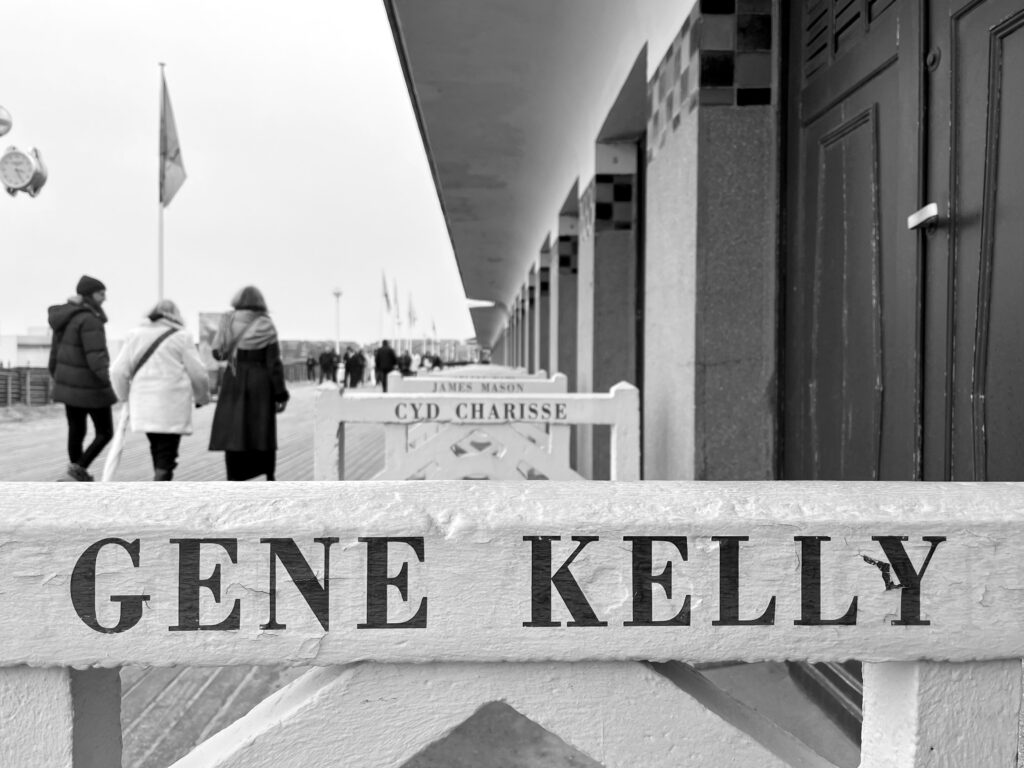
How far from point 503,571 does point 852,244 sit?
6.76 feet

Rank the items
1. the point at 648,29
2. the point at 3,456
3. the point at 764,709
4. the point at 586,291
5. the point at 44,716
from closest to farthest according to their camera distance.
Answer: the point at 44,716, the point at 764,709, the point at 648,29, the point at 586,291, the point at 3,456

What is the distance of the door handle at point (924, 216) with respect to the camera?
1.93 meters

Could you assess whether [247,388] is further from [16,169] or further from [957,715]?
[16,169]

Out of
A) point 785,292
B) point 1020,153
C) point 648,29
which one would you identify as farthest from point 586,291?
point 1020,153

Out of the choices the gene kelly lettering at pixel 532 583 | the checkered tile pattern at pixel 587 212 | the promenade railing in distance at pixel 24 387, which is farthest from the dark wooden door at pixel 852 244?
the promenade railing in distance at pixel 24 387

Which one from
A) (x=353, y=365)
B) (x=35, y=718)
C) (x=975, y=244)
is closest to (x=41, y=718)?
(x=35, y=718)

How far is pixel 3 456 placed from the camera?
8914 mm

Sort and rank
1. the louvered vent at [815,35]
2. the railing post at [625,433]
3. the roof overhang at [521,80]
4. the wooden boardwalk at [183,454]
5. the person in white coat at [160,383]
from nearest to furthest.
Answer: the louvered vent at [815,35] < the railing post at [625,433] < the roof overhang at [521,80] < the person in white coat at [160,383] < the wooden boardwalk at [183,454]

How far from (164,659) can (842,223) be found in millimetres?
2301

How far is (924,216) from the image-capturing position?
197 centimetres

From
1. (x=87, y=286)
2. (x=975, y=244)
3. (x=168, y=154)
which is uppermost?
(x=168, y=154)

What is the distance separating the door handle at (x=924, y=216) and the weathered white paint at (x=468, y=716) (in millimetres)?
1574

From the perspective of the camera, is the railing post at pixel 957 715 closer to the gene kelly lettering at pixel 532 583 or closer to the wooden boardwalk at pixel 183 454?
the gene kelly lettering at pixel 532 583

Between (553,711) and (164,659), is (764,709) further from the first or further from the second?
(164,659)
